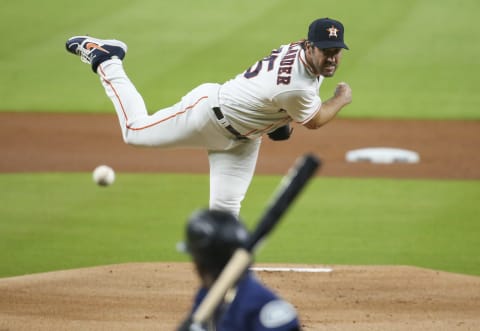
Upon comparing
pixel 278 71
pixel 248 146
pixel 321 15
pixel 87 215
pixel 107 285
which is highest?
pixel 278 71

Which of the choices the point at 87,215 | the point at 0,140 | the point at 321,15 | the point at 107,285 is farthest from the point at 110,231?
the point at 321,15

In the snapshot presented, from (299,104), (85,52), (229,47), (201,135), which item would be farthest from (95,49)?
(229,47)

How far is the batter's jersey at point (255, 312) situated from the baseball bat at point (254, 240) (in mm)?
113

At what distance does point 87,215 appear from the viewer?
10.7 meters

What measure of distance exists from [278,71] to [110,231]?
407 cm

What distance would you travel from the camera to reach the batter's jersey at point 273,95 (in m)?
6.51

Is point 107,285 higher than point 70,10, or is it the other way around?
point 107,285

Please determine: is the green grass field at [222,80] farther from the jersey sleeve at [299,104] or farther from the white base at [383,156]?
the jersey sleeve at [299,104]

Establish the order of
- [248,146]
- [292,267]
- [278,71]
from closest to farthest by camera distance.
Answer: [278,71] < [248,146] < [292,267]

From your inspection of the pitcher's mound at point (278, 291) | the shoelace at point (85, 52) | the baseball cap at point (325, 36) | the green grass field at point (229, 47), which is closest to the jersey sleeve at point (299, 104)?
the baseball cap at point (325, 36)

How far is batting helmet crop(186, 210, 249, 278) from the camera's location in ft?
11.5

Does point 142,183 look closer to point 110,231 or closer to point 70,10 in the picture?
point 110,231

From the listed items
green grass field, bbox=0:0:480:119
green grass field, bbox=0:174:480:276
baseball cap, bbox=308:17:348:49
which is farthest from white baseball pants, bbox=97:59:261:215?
green grass field, bbox=0:0:480:119

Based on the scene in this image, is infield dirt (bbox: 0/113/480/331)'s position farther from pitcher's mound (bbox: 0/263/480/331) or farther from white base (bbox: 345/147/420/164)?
white base (bbox: 345/147/420/164)
